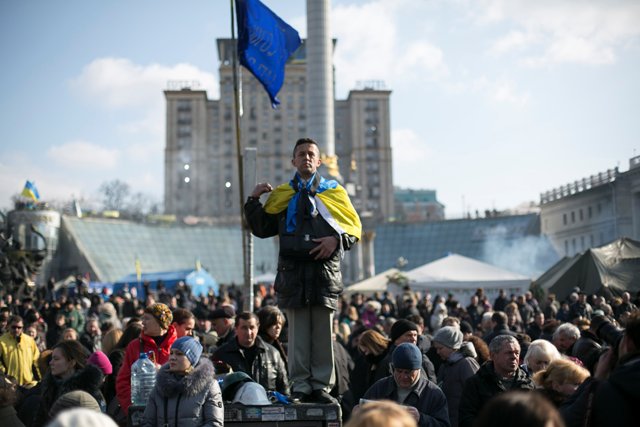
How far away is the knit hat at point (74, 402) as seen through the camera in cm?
604

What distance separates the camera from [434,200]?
545 feet

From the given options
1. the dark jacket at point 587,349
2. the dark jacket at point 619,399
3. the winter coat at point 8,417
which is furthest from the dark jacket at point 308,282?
the dark jacket at point 619,399

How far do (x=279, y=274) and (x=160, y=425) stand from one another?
163cm

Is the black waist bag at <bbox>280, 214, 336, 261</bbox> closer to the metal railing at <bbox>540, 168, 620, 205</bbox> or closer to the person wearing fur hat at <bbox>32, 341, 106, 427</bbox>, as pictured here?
the person wearing fur hat at <bbox>32, 341, 106, 427</bbox>

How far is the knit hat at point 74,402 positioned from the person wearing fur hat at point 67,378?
318 mm

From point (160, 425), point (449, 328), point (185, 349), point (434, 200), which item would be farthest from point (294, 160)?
point (434, 200)

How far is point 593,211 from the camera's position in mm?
62594

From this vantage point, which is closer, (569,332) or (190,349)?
(190,349)

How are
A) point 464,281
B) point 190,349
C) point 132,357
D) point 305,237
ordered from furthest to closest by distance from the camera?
point 464,281
point 132,357
point 305,237
point 190,349

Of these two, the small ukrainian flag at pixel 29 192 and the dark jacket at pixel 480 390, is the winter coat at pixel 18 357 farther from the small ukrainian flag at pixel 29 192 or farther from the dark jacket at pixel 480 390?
the small ukrainian flag at pixel 29 192

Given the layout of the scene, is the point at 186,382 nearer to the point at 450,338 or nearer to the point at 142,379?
the point at 142,379

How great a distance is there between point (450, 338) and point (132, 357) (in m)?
3.43

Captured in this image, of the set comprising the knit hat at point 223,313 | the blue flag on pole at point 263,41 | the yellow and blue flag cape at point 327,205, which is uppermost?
the blue flag on pole at point 263,41

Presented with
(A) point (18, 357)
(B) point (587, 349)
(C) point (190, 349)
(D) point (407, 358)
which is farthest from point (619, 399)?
(A) point (18, 357)
